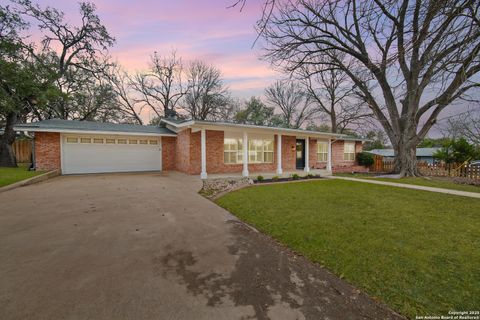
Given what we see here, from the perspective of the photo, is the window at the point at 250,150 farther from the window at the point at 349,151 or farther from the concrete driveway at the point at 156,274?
the window at the point at 349,151

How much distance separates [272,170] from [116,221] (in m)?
9.96

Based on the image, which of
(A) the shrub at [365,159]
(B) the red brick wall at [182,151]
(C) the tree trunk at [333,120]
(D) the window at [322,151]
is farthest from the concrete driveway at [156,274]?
(C) the tree trunk at [333,120]

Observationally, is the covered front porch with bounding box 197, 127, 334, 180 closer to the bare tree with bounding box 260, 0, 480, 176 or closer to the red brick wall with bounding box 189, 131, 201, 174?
the red brick wall with bounding box 189, 131, 201, 174

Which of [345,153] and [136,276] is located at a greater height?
[345,153]

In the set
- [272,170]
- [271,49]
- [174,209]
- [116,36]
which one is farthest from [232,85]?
[174,209]

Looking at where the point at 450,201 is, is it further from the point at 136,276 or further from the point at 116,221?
the point at 116,221

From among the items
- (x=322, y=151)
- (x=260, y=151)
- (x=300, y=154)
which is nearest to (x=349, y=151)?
(x=322, y=151)

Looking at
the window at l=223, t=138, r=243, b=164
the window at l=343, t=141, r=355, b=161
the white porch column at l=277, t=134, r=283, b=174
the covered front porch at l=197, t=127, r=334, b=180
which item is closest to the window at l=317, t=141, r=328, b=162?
the covered front porch at l=197, t=127, r=334, b=180

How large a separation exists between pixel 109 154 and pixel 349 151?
17823 mm

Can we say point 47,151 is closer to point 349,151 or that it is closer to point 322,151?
point 322,151

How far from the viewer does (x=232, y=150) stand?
456 inches

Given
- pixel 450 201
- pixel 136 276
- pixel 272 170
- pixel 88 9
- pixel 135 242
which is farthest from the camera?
pixel 88 9

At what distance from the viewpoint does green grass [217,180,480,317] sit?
202 cm

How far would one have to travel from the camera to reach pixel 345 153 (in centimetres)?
1689
